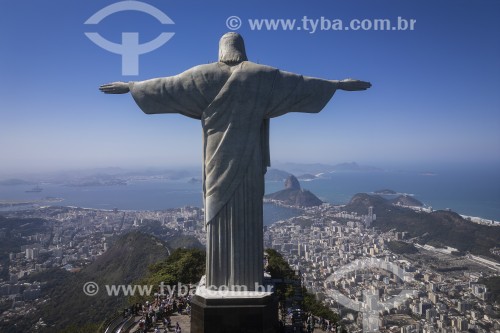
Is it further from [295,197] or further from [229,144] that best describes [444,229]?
[229,144]

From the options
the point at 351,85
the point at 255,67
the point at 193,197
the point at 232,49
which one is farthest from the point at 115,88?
the point at 193,197

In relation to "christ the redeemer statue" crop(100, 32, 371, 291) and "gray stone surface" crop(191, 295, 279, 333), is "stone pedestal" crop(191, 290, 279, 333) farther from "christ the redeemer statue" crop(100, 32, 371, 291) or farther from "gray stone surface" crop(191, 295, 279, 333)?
"christ the redeemer statue" crop(100, 32, 371, 291)

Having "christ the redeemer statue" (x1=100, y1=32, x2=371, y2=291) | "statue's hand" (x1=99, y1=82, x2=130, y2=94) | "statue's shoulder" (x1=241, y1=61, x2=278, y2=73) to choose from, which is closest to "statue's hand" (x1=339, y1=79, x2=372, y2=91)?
"christ the redeemer statue" (x1=100, y1=32, x2=371, y2=291)

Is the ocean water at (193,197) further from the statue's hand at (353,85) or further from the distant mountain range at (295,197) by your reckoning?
the statue's hand at (353,85)

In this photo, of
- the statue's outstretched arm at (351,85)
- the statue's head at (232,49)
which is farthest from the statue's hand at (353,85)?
the statue's head at (232,49)

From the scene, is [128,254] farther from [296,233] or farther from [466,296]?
[466,296]

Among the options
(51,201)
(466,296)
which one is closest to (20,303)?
(466,296)
